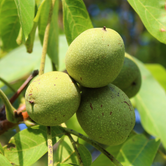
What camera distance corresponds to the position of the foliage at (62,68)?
0.90 m

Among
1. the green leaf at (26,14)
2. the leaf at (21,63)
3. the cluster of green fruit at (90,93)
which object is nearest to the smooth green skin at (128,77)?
the cluster of green fruit at (90,93)

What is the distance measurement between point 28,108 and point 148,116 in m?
0.92

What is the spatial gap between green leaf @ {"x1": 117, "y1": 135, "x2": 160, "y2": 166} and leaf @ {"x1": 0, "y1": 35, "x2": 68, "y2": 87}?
74 cm

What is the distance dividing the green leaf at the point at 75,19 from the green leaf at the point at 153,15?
28cm

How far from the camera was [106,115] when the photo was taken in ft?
2.84

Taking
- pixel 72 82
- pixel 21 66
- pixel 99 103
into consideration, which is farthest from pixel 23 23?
pixel 21 66

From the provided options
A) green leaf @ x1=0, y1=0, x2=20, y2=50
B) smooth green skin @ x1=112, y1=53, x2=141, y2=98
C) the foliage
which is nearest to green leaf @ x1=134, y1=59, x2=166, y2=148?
the foliage

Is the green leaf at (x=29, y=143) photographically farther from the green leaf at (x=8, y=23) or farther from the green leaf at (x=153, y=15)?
the green leaf at (x=8, y=23)

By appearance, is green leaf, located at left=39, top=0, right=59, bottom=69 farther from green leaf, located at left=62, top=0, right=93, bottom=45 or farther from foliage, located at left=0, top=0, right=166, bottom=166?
green leaf, located at left=62, top=0, right=93, bottom=45

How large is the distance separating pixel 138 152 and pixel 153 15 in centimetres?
63

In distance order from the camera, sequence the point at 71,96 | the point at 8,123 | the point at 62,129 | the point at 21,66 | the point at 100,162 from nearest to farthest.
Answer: the point at 71,96
the point at 62,129
the point at 8,123
the point at 100,162
the point at 21,66

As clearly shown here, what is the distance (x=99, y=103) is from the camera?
89cm

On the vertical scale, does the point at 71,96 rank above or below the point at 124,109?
above

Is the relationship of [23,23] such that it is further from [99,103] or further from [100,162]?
[100,162]
